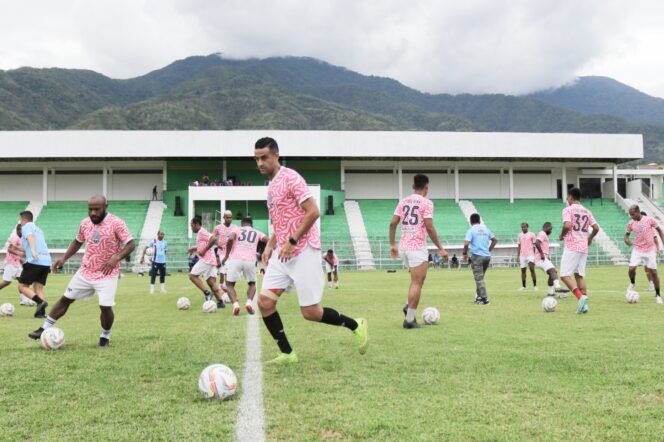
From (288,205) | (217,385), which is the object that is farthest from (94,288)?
(217,385)

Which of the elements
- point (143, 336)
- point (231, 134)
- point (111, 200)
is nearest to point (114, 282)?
point (143, 336)

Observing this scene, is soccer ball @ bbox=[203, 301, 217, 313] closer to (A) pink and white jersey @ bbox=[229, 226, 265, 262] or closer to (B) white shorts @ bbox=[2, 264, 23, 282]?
(A) pink and white jersey @ bbox=[229, 226, 265, 262]

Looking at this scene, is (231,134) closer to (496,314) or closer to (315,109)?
(496,314)

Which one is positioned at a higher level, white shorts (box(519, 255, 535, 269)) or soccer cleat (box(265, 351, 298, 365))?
white shorts (box(519, 255, 535, 269))

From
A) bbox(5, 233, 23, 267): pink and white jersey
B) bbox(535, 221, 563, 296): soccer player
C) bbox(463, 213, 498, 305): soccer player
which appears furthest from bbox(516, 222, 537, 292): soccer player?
bbox(5, 233, 23, 267): pink and white jersey

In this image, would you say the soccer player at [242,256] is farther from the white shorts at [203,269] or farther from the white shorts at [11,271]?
the white shorts at [11,271]

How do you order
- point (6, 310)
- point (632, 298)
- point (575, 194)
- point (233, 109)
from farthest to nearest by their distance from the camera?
point (233, 109)
point (632, 298)
point (6, 310)
point (575, 194)

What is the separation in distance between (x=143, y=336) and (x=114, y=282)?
1322 mm

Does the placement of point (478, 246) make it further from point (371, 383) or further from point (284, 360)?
point (371, 383)

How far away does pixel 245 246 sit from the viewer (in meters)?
12.5

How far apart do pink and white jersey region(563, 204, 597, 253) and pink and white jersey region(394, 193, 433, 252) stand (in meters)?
3.64

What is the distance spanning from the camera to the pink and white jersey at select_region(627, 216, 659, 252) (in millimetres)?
13367

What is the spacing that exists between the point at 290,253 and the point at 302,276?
30 cm

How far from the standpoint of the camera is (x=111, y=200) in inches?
2026
